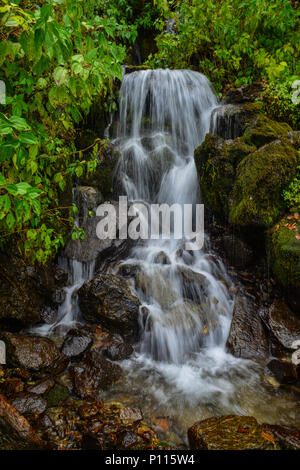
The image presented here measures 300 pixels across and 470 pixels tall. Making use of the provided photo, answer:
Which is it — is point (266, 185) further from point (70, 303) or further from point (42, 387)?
point (42, 387)

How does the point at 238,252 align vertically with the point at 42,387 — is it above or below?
above

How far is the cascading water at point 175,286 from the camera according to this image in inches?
142

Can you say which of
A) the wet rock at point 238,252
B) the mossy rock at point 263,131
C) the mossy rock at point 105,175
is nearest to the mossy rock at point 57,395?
the wet rock at point 238,252

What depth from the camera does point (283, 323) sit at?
4266 mm

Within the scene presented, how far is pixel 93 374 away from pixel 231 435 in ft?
6.16

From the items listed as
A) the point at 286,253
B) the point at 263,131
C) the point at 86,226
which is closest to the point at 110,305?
the point at 86,226

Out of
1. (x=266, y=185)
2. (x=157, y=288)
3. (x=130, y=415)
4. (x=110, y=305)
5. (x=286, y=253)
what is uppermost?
(x=266, y=185)

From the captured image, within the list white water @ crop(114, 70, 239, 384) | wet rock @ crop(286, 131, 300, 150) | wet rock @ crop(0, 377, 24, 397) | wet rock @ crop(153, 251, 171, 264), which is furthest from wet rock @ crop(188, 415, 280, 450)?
wet rock @ crop(286, 131, 300, 150)

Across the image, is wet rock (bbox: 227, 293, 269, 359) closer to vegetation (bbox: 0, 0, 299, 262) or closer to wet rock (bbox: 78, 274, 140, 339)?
wet rock (bbox: 78, 274, 140, 339)

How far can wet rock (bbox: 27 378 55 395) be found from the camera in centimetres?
321

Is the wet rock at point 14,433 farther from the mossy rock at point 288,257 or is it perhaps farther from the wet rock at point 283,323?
the mossy rock at point 288,257

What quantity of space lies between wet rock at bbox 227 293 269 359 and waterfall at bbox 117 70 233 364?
212 millimetres

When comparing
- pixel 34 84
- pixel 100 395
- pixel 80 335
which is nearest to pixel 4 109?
pixel 34 84

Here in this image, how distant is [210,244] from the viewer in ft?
19.8
